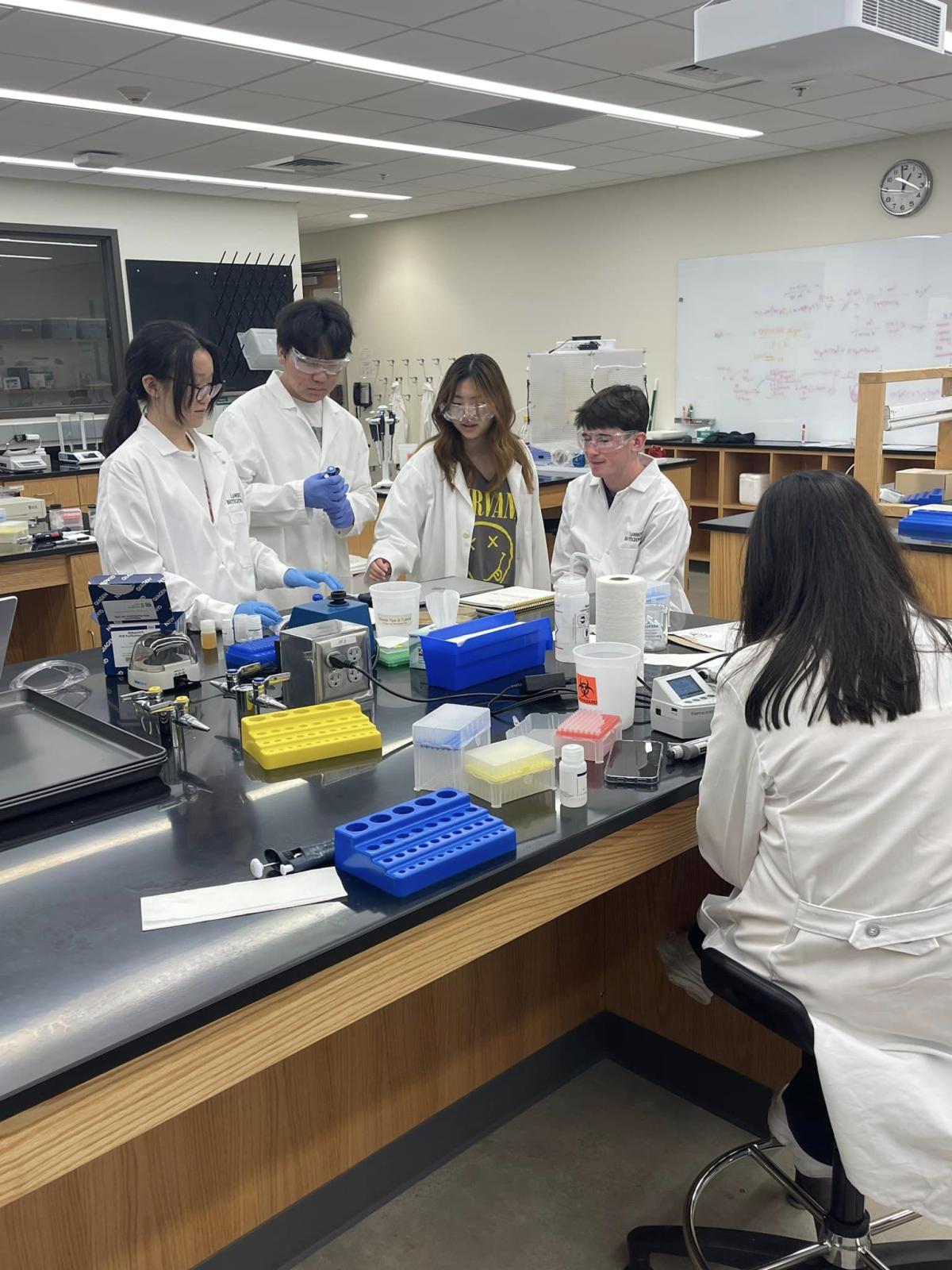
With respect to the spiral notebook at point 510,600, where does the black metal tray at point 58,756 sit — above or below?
below

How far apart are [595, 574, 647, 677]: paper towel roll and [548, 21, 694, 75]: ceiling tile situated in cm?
305

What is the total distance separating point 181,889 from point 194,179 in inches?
270

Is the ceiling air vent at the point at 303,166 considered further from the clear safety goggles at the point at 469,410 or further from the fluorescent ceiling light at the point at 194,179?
the clear safety goggles at the point at 469,410

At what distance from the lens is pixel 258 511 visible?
3061mm

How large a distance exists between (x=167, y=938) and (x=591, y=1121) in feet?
4.24

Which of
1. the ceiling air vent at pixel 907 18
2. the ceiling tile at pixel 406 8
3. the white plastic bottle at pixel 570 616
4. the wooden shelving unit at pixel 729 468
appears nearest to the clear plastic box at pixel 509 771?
the white plastic bottle at pixel 570 616

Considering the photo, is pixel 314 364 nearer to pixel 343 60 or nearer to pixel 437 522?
pixel 437 522

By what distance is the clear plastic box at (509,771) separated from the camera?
1.43m

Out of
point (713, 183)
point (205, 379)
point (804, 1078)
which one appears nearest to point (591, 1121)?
point (804, 1078)

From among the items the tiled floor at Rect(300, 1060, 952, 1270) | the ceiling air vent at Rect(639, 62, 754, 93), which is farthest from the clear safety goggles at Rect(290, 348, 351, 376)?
the ceiling air vent at Rect(639, 62, 754, 93)

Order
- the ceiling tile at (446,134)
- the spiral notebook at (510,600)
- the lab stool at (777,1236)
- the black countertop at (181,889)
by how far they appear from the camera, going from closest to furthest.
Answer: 1. the black countertop at (181,889)
2. the lab stool at (777,1236)
3. the spiral notebook at (510,600)
4. the ceiling tile at (446,134)

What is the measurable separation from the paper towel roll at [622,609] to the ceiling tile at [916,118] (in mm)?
4821

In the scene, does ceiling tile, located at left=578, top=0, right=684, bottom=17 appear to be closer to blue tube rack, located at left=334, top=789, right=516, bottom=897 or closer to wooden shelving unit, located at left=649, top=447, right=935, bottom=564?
wooden shelving unit, located at left=649, top=447, right=935, bottom=564

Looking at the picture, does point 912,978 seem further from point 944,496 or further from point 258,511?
point 944,496
